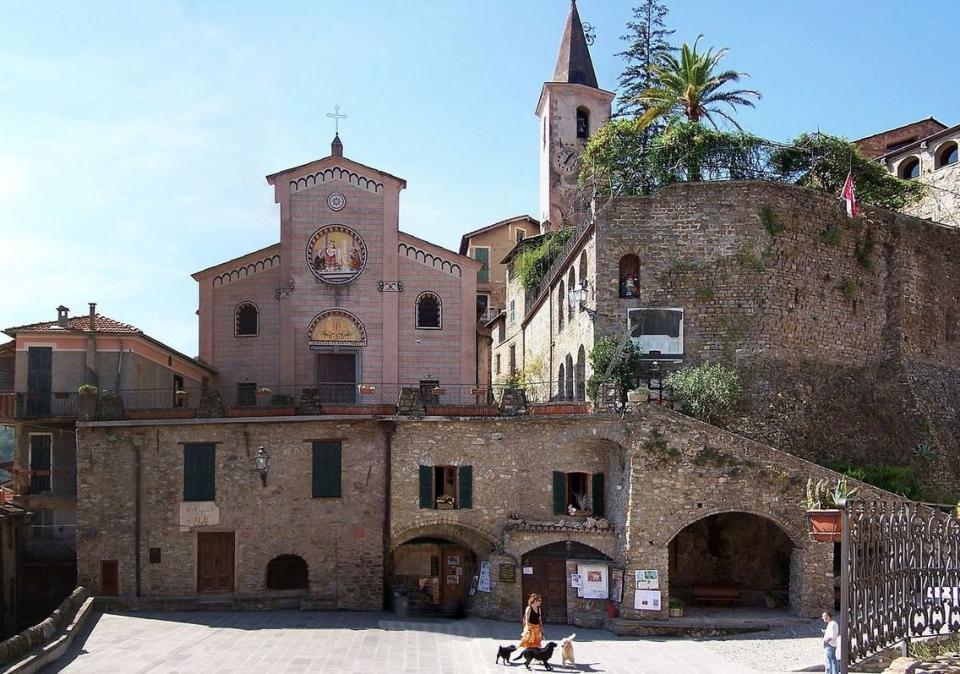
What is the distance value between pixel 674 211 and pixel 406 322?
10207mm

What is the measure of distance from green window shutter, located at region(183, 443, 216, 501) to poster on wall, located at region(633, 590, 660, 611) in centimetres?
1255

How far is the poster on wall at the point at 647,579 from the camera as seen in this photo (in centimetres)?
2608

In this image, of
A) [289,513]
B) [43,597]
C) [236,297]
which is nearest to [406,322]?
[236,297]

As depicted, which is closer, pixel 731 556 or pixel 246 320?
pixel 731 556

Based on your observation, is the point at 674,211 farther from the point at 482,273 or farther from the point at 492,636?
the point at 482,273

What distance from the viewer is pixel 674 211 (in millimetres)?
32219

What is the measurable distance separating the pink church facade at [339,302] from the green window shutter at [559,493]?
24.6ft

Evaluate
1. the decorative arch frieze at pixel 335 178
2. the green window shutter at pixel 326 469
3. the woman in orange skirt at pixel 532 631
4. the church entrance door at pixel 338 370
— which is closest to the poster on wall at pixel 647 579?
the woman in orange skirt at pixel 532 631

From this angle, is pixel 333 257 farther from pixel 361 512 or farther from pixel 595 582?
pixel 595 582

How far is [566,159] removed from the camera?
48188 mm

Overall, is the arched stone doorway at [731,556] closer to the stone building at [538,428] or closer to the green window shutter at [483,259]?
the stone building at [538,428]

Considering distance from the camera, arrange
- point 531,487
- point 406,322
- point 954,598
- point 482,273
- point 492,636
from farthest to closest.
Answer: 1. point 482,273
2. point 406,322
3. point 531,487
4. point 492,636
5. point 954,598

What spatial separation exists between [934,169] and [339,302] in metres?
27.2

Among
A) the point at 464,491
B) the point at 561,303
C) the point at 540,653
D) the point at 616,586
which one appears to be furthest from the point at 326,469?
the point at 561,303
